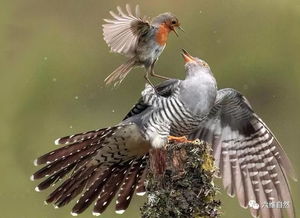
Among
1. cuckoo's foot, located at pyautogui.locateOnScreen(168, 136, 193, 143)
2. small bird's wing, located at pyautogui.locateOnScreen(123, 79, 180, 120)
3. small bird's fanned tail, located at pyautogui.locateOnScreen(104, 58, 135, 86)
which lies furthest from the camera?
small bird's wing, located at pyautogui.locateOnScreen(123, 79, 180, 120)

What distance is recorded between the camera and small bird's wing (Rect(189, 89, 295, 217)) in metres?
7.44

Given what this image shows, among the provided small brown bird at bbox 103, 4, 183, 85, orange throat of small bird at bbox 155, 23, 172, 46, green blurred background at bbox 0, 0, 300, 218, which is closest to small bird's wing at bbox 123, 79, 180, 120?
small brown bird at bbox 103, 4, 183, 85

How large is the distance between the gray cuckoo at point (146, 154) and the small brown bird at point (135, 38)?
0.57 ft

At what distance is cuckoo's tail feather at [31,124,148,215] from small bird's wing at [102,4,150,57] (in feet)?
1.57

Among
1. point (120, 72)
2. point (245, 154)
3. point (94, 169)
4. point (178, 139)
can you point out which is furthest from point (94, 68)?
point (178, 139)

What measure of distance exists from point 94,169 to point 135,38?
848mm

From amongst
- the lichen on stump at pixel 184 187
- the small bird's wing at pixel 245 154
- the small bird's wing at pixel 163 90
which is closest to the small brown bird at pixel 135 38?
the small bird's wing at pixel 163 90

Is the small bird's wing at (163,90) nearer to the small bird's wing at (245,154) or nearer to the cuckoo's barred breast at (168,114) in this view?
the cuckoo's barred breast at (168,114)

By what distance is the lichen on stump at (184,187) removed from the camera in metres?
5.85

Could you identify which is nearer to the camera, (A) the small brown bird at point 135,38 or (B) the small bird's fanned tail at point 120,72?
(A) the small brown bird at point 135,38

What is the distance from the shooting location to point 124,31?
6.84m

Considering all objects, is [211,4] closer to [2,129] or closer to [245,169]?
[2,129]

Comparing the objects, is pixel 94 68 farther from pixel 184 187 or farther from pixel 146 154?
pixel 184 187

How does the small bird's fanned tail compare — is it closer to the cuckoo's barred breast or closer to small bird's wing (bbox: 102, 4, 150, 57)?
small bird's wing (bbox: 102, 4, 150, 57)
